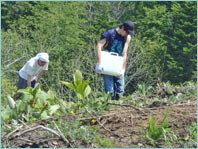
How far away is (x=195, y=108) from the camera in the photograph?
4473 millimetres

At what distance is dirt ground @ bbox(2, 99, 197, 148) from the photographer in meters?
3.63

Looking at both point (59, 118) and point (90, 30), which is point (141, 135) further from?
point (90, 30)

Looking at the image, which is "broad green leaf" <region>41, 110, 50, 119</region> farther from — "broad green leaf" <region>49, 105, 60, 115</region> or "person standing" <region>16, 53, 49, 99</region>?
"person standing" <region>16, 53, 49, 99</region>

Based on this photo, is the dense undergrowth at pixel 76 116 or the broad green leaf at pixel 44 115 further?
the broad green leaf at pixel 44 115

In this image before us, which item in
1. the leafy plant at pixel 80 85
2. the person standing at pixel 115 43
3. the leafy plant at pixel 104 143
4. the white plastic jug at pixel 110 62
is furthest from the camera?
the person standing at pixel 115 43

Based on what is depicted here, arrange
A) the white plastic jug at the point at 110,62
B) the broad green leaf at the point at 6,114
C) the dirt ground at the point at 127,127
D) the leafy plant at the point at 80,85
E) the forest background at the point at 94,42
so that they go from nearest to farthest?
the dirt ground at the point at 127,127 → the broad green leaf at the point at 6,114 → the leafy plant at the point at 80,85 → the white plastic jug at the point at 110,62 → the forest background at the point at 94,42

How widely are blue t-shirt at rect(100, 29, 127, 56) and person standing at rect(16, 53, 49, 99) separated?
40.4 inches

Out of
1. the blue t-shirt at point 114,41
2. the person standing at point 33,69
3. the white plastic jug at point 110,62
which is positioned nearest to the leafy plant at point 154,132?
the white plastic jug at point 110,62

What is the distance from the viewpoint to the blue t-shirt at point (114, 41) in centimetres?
698

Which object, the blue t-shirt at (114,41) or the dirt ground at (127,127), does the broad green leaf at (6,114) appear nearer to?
the dirt ground at (127,127)

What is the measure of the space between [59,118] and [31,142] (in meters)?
0.56

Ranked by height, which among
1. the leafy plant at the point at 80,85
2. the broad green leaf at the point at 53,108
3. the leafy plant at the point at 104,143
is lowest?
the broad green leaf at the point at 53,108

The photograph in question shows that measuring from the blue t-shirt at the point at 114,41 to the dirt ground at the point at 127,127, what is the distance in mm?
2460

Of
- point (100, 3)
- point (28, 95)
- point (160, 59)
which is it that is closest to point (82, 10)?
point (100, 3)
